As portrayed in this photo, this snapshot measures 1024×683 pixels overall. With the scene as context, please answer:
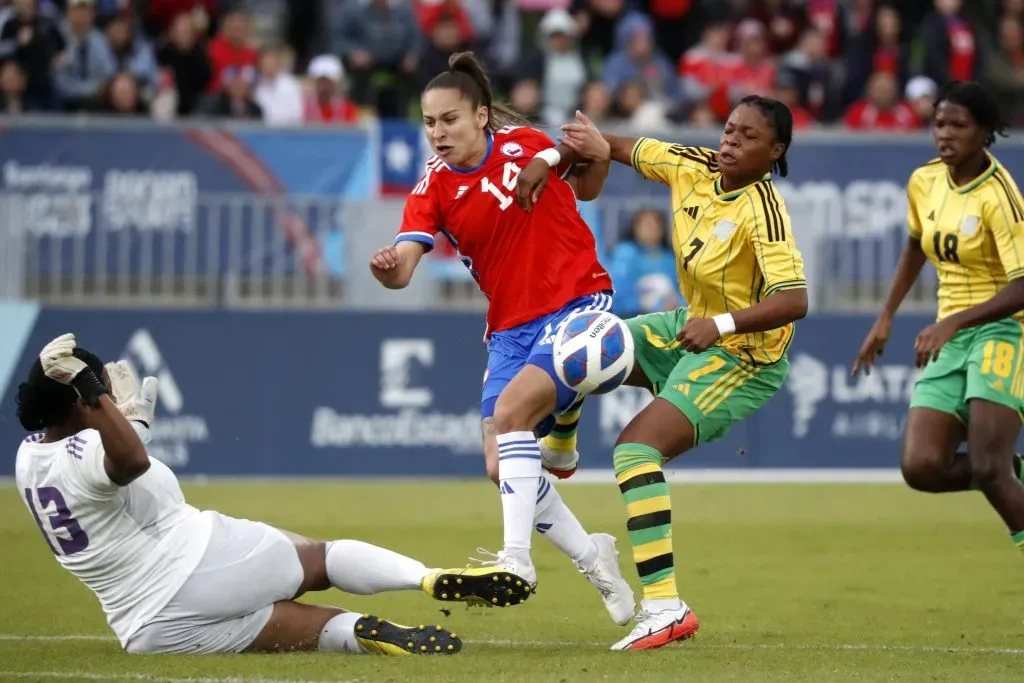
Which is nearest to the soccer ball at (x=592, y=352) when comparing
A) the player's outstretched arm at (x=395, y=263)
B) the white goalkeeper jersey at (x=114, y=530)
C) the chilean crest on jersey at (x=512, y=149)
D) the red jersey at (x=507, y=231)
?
the red jersey at (x=507, y=231)

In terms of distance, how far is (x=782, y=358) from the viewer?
7.56 metres

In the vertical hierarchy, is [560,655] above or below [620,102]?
below

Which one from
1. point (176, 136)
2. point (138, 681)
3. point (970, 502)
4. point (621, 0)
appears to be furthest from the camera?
point (621, 0)

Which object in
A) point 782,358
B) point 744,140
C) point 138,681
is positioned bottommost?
point 138,681

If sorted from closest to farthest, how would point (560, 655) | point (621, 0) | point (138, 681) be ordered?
point (138, 681), point (560, 655), point (621, 0)

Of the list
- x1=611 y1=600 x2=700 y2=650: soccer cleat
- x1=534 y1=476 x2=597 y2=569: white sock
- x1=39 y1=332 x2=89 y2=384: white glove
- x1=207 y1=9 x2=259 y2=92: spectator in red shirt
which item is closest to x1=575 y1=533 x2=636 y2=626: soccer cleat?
x1=534 y1=476 x2=597 y2=569: white sock

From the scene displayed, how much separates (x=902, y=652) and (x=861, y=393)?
26.3 feet

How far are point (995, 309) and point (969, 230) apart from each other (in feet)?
1.43

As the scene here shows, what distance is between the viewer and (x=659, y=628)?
6.91 m

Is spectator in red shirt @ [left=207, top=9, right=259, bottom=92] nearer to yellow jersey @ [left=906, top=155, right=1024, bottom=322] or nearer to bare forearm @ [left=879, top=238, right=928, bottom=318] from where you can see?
bare forearm @ [left=879, top=238, right=928, bottom=318]

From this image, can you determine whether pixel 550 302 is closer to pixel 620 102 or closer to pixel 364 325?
pixel 364 325

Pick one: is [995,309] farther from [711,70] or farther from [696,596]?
[711,70]

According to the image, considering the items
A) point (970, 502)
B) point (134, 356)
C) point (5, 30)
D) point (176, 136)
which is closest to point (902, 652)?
point (970, 502)

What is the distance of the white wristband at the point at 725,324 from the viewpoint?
22.5ft
